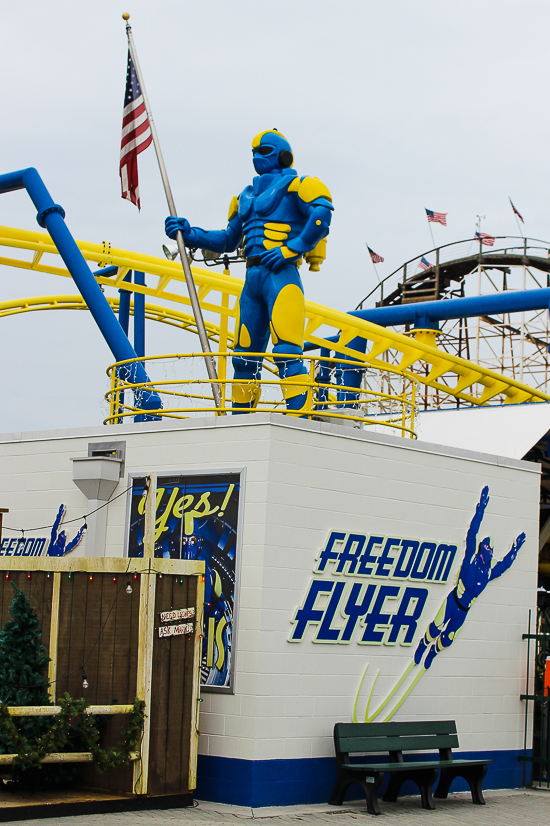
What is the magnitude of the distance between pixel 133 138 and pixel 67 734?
692 centimetres

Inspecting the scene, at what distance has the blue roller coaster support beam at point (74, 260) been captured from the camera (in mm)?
13148

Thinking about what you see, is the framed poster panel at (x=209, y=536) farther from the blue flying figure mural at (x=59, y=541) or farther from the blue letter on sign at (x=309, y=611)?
the blue flying figure mural at (x=59, y=541)

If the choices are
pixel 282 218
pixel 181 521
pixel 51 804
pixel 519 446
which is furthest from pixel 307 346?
pixel 51 804

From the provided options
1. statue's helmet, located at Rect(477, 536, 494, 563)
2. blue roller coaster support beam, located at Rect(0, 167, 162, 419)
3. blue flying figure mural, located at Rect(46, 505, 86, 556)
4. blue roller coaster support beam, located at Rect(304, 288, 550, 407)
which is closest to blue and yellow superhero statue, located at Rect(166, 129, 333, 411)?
blue roller coaster support beam, located at Rect(0, 167, 162, 419)

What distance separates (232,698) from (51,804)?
5.90 ft

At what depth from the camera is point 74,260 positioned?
43.9 feet

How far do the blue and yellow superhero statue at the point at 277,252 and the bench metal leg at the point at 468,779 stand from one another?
382 centimetres

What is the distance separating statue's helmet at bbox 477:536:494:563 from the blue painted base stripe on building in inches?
113

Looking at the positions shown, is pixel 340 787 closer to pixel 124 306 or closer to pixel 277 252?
pixel 277 252

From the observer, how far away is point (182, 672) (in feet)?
29.2

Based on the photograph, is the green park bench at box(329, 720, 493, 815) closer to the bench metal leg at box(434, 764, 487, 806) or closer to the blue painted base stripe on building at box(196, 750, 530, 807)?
the bench metal leg at box(434, 764, 487, 806)

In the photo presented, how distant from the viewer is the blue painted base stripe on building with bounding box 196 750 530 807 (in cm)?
897

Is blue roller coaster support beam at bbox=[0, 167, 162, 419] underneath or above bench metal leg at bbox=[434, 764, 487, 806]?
above

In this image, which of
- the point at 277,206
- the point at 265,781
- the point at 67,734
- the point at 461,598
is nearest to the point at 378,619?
the point at 461,598
